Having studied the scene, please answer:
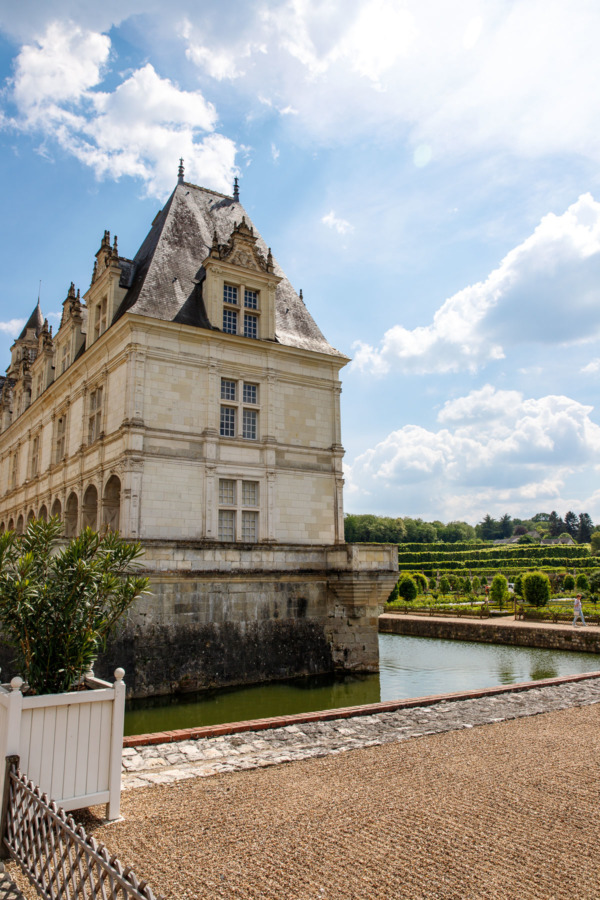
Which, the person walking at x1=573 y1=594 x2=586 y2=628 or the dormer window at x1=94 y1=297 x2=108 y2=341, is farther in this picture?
the person walking at x1=573 y1=594 x2=586 y2=628

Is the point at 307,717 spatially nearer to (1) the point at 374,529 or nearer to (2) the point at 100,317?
(2) the point at 100,317

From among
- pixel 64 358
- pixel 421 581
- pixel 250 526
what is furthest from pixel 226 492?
pixel 421 581

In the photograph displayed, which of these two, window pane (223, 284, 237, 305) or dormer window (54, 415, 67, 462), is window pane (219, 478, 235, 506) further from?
dormer window (54, 415, 67, 462)

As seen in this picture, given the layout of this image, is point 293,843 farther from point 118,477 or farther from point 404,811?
point 118,477

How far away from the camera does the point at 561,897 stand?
4410 millimetres

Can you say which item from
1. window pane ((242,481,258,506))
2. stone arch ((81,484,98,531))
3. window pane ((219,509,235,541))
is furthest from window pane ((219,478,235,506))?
stone arch ((81,484,98,531))

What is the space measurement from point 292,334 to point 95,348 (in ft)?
23.4

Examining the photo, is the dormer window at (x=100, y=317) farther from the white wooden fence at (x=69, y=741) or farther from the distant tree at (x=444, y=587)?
the distant tree at (x=444, y=587)

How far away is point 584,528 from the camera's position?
5074 inches

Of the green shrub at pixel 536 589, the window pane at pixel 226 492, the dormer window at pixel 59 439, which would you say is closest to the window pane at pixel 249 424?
the window pane at pixel 226 492

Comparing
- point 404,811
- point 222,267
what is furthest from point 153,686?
point 222,267

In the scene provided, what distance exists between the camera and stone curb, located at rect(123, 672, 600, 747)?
8.51 m

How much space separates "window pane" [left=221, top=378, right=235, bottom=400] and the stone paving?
40.9 ft

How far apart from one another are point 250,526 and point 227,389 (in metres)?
4.67
